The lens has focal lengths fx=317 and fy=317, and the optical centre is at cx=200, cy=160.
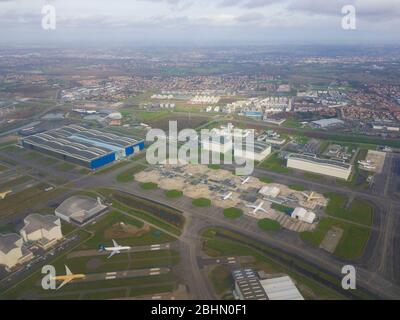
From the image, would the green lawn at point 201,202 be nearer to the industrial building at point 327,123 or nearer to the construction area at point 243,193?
the construction area at point 243,193

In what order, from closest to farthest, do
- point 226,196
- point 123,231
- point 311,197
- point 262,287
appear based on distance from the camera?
point 262,287
point 123,231
point 311,197
point 226,196

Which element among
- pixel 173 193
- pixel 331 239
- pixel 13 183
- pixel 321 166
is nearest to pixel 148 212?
pixel 173 193

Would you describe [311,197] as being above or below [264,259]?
above

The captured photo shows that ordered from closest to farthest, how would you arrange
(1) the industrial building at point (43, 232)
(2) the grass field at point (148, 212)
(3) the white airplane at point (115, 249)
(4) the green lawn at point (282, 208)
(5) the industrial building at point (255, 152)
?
(3) the white airplane at point (115, 249)
(1) the industrial building at point (43, 232)
(2) the grass field at point (148, 212)
(4) the green lawn at point (282, 208)
(5) the industrial building at point (255, 152)

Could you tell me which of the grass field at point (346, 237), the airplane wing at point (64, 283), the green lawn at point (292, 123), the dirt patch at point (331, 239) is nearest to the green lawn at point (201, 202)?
the grass field at point (346, 237)

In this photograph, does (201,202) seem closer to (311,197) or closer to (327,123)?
(311,197)

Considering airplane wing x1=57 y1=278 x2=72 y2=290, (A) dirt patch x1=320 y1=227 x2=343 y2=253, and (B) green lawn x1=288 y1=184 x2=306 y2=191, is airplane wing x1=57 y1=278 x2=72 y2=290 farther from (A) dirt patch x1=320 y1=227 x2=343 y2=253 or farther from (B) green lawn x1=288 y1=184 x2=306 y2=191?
(B) green lawn x1=288 y1=184 x2=306 y2=191

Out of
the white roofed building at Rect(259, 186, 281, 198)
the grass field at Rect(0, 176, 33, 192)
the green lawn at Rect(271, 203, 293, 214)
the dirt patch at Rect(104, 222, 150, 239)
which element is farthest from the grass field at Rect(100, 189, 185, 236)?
the grass field at Rect(0, 176, 33, 192)
